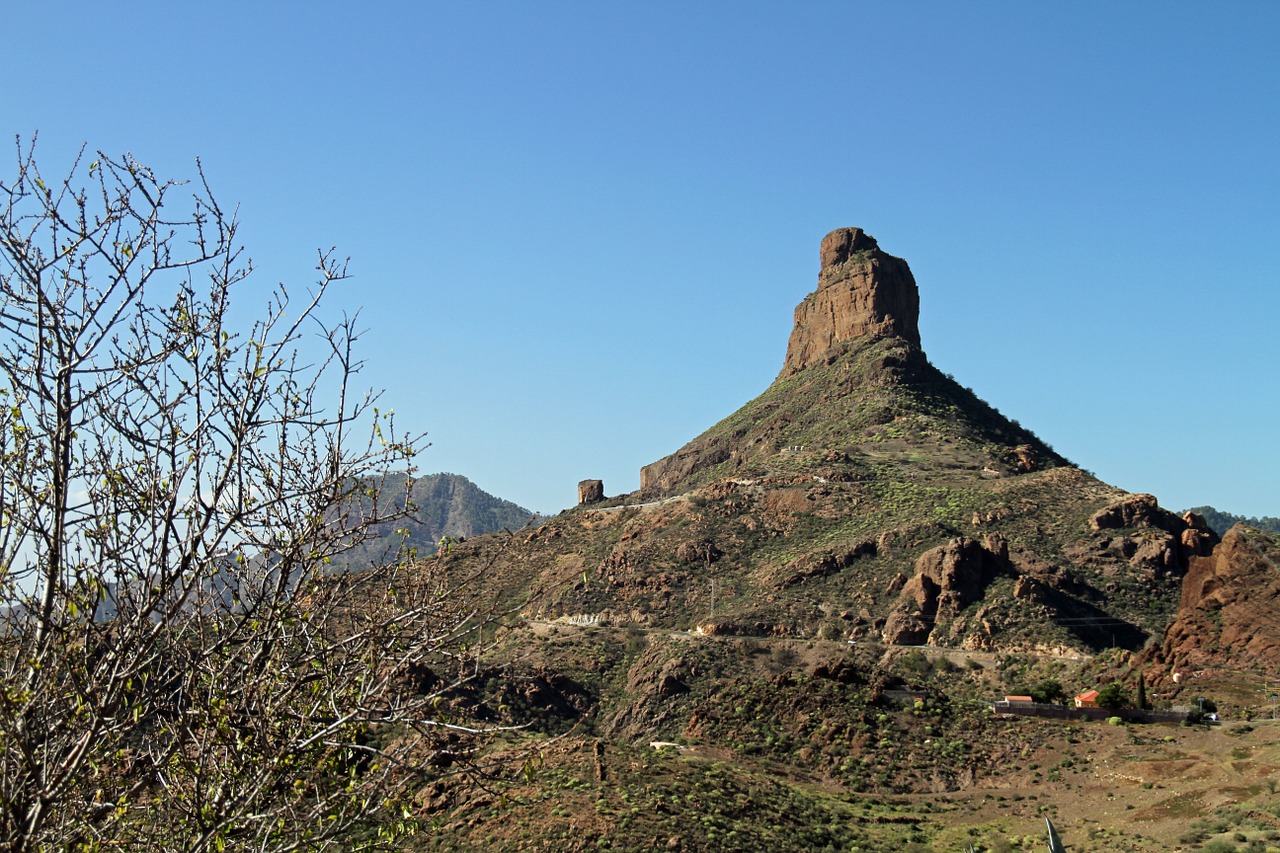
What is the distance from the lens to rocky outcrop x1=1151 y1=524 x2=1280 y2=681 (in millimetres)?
46406

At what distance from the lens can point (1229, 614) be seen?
47906 millimetres

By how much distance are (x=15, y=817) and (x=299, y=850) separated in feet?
6.94

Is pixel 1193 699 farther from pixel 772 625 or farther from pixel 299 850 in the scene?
pixel 299 850

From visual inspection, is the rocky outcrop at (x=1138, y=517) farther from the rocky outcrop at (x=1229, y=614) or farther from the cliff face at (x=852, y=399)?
the cliff face at (x=852, y=399)

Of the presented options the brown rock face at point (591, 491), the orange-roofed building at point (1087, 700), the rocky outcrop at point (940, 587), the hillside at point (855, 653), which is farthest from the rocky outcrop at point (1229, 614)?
the brown rock face at point (591, 491)

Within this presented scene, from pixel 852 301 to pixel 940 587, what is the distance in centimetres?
5739

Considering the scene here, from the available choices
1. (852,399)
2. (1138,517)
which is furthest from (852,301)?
(1138,517)

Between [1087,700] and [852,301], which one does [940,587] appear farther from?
[852,301]

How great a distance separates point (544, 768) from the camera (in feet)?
124

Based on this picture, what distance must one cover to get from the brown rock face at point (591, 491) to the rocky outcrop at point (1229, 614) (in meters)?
59.7

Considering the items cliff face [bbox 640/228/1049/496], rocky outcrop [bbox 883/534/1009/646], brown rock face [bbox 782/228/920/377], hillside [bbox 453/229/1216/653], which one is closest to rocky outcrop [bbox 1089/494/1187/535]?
hillside [bbox 453/229/1216/653]

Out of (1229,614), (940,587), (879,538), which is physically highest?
(879,538)

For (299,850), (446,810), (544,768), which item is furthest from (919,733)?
(299,850)

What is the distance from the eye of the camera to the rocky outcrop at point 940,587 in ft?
189
